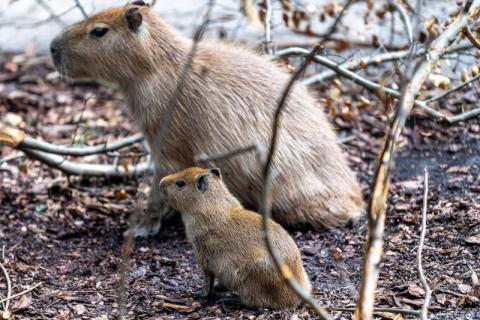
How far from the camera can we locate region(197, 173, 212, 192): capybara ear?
449cm

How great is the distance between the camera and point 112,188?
691cm

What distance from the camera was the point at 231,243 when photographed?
14.1 ft

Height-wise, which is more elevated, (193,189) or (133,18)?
(133,18)

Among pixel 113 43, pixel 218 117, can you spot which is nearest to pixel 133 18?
pixel 113 43

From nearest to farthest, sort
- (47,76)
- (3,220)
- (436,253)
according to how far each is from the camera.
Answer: (436,253) → (3,220) → (47,76)

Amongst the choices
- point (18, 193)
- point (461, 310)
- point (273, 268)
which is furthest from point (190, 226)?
point (18, 193)

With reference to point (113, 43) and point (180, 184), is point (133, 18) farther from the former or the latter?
point (180, 184)

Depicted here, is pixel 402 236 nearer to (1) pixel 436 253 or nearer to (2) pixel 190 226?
(1) pixel 436 253

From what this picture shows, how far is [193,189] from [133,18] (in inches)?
62.6

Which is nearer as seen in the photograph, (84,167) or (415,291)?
(415,291)

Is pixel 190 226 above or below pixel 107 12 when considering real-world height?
below

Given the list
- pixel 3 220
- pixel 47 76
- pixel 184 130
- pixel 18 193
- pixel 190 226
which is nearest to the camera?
pixel 190 226

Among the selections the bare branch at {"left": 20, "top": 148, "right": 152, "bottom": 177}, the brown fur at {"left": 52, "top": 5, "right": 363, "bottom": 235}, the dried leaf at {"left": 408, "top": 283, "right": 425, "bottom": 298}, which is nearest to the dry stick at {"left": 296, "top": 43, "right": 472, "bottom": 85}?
the brown fur at {"left": 52, "top": 5, "right": 363, "bottom": 235}

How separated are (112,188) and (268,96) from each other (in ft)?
6.48
